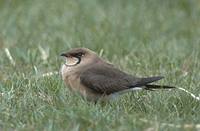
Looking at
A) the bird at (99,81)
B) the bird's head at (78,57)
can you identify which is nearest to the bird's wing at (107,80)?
the bird at (99,81)

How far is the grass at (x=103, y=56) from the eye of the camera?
5509 millimetres

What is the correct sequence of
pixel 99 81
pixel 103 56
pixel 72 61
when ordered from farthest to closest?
pixel 103 56, pixel 72 61, pixel 99 81

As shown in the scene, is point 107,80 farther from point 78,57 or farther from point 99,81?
point 78,57

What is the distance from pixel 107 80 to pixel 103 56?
216 cm

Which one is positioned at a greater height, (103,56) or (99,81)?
(99,81)

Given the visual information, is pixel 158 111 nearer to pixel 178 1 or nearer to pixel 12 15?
pixel 12 15

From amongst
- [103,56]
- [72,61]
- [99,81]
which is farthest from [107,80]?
[103,56]

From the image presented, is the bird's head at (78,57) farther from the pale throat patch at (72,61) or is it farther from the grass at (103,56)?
the grass at (103,56)

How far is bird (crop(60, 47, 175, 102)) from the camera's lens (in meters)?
6.13

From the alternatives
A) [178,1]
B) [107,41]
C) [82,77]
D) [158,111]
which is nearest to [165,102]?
[158,111]

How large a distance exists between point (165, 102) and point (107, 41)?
2.83 meters

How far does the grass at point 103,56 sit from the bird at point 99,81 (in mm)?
91

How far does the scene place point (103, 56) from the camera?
835cm

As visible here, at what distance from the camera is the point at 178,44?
9.12 metres
